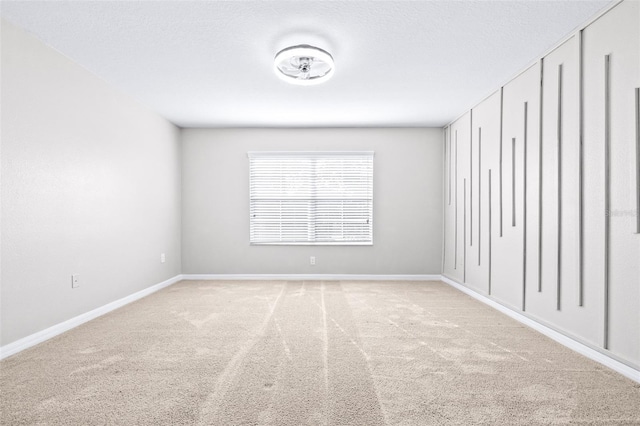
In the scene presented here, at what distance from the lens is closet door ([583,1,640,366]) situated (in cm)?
211

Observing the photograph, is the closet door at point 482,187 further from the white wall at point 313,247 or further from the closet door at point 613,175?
the closet door at point 613,175

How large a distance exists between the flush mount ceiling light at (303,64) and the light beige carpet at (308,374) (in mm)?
2310

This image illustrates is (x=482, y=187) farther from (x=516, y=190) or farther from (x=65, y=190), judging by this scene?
(x=65, y=190)

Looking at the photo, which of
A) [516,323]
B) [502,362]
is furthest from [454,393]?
[516,323]

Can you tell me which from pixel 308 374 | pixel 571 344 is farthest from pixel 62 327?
pixel 571 344

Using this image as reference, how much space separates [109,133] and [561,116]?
4345 mm

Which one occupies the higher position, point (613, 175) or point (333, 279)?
point (613, 175)

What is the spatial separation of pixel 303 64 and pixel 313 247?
10.3 ft

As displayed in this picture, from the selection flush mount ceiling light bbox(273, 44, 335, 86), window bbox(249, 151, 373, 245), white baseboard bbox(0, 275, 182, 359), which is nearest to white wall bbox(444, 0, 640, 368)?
flush mount ceiling light bbox(273, 44, 335, 86)

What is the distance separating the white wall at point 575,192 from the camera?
215cm

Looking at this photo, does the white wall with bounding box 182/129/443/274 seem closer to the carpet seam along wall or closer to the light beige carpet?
the carpet seam along wall

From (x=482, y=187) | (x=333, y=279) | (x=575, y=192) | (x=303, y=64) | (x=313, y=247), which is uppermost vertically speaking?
(x=303, y=64)

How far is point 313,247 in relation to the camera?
545cm

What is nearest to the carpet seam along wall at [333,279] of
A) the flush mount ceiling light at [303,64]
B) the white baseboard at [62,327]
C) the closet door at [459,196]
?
the white baseboard at [62,327]
